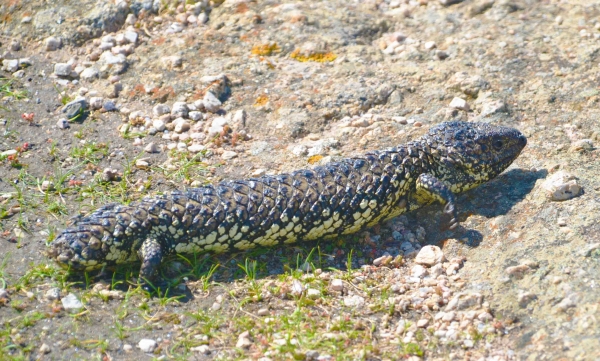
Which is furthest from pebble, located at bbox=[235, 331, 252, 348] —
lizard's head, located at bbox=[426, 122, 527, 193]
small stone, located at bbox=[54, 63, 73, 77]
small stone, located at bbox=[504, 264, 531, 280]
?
small stone, located at bbox=[54, 63, 73, 77]

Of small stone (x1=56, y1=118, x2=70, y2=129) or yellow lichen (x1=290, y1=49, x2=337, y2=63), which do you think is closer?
small stone (x1=56, y1=118, x2=70, y2=129)

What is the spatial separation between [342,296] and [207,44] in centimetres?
406

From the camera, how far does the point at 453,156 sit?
6.82m

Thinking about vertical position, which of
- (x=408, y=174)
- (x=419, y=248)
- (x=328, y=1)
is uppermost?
(x=328, y=1)

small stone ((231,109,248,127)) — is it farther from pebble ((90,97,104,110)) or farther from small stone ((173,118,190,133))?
pebble ((90,97,104,110))

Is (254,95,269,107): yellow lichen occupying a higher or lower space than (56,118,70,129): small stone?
lower

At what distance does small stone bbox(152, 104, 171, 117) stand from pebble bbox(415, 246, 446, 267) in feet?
10.8

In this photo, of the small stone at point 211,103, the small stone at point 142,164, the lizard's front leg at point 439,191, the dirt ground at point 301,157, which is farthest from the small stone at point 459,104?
the small stone at point 142,164

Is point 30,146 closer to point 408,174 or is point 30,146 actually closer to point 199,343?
point 199,343

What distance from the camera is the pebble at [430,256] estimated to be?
6207mm

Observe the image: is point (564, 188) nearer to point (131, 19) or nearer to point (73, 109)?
point (73, 109)

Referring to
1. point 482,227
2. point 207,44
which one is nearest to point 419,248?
point 482,227

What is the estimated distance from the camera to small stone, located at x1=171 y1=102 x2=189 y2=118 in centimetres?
804

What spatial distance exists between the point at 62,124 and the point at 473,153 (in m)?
4.23
